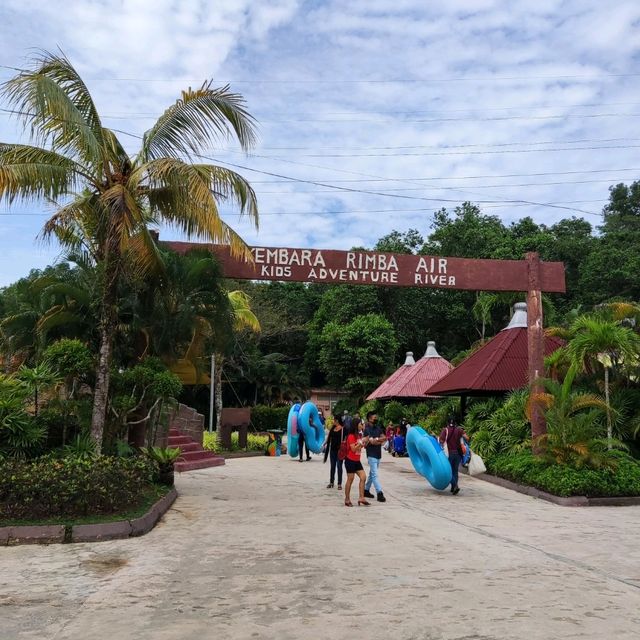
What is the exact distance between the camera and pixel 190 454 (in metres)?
19.5

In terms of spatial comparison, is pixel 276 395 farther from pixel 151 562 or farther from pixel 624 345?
pixel 151 562

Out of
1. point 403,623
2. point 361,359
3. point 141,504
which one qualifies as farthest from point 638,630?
point 361,359

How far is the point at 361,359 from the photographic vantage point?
4112 centimetres

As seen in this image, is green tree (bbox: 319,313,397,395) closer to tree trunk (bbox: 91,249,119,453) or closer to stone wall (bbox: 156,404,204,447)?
stone wall (bbox: 156,404,204,447)

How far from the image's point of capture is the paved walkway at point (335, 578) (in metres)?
4.95

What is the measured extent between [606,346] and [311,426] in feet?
38.6

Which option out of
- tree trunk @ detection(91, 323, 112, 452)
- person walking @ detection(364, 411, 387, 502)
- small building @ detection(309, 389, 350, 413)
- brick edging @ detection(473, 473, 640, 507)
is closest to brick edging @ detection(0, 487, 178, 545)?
tree trunk @ detection(91, 323, 112, 452)

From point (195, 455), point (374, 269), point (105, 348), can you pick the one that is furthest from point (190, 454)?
point (105, 348)

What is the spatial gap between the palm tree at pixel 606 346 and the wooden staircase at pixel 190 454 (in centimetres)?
1042

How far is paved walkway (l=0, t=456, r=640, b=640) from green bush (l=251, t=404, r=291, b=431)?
26388 millimetres

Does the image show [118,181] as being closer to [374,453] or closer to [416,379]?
[374,453]

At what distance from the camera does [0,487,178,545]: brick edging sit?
322 inches

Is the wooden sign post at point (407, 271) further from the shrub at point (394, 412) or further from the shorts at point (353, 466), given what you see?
the shrub at point (394, 412)

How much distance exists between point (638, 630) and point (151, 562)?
4.72 meters
